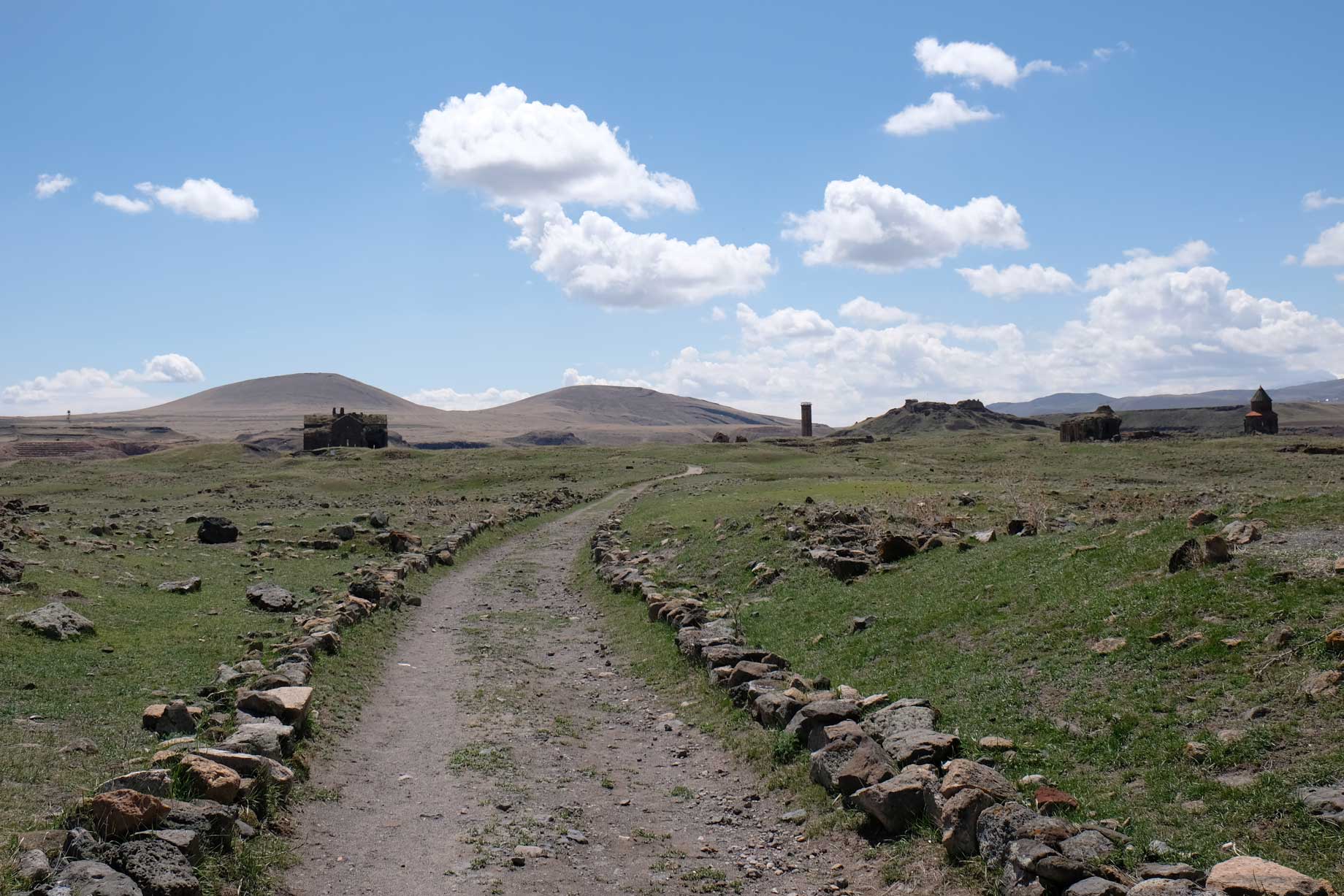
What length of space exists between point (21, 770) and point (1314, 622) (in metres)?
13.6

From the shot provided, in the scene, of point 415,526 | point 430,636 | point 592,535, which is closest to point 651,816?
point 430,636

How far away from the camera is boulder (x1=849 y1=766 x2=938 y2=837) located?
357 inches

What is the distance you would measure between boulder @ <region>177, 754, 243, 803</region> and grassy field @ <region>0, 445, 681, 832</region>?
106 centimetres

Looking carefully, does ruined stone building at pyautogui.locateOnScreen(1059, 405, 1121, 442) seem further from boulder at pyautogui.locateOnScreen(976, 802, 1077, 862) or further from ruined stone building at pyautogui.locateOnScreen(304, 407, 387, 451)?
boulder at pyautogui.locateOnScreen(976, 802, 1077, 862)

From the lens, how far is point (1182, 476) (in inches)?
2051

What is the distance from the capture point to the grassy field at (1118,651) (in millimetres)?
8203

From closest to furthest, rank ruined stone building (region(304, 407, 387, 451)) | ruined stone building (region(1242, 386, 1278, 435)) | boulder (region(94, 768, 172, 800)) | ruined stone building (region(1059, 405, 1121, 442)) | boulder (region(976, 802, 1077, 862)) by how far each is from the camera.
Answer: boulder (region(976, 802, 1077, 862)) < boulder (region(94, 768, 172, 800)) < ruined stone building (region(304, 407, 387, 451)) < ruined stone building (region(1059, 405, 1121, 442)) < ruined stone building (region(1242, 386, 1278, 435))

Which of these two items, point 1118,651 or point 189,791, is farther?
point 1118,651

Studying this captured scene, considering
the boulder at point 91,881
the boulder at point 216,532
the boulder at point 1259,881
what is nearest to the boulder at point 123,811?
the boulder at point 91,881

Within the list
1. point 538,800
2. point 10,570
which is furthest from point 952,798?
point 10,570

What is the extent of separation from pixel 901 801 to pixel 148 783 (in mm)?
7002

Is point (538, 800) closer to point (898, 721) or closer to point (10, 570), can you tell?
point (898, 721)

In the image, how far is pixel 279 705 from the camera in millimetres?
11820

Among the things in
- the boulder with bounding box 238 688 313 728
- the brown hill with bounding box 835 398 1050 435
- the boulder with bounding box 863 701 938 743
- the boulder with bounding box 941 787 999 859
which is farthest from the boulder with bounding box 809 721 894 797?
the brown hill with bounding box 835 398 1050 435
